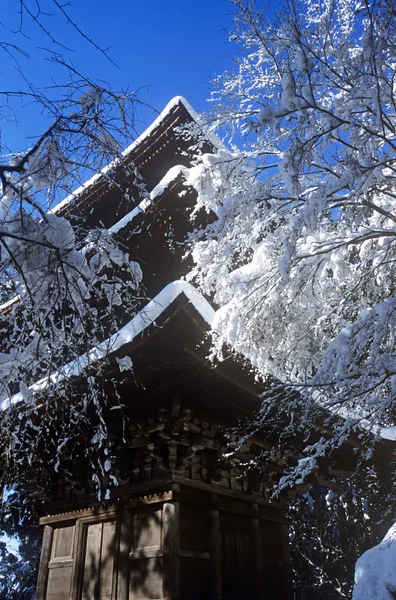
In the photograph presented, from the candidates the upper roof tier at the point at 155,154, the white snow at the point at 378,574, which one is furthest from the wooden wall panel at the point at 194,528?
the upper roof tier at the point at 155,154

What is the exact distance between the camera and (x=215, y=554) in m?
5.22

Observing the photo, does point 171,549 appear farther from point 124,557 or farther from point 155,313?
point 155,313

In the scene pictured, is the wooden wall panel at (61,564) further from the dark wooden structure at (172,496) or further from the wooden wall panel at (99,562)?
the wooden wall panel at (99,562)

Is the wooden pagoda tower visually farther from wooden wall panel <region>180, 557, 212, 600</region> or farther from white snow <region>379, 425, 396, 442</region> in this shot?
white snow <region>379, 425, 396, 442</region>

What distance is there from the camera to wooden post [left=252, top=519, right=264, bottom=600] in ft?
18.8

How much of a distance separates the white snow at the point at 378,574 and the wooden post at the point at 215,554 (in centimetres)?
209

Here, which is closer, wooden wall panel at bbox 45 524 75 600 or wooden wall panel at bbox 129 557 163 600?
wooden wall panel at bbox 129 557 163 600

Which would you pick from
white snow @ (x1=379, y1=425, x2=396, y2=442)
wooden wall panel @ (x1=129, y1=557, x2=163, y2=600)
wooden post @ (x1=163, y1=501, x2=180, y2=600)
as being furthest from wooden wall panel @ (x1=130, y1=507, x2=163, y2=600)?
white snow @ (x1=379, y1=425, x2=396, y2=442)

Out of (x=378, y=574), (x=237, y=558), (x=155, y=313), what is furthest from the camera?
(x=378, y=574)

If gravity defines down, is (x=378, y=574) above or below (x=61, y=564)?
below

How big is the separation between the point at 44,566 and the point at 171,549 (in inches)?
89.6

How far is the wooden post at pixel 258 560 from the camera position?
18.8 ft

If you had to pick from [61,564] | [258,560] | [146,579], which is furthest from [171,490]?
[61,564]

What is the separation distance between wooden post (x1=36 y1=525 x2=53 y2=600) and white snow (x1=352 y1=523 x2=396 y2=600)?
392 cm
